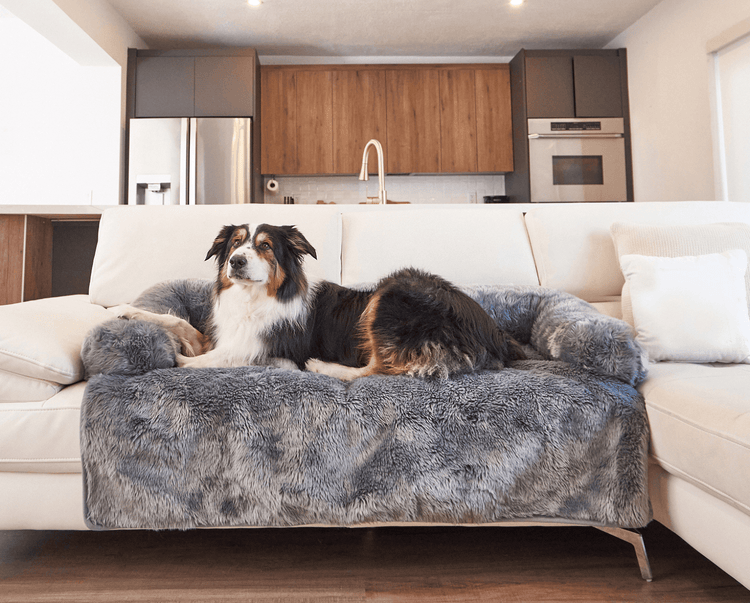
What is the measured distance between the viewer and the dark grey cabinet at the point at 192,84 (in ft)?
15.0

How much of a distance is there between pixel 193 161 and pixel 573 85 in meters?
3.65

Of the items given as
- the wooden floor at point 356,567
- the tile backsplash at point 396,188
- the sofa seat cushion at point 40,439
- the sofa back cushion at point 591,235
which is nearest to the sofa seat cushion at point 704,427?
the wooden floor at point 356,567

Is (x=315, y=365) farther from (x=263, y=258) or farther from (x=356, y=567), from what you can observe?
(x=356, y=567)

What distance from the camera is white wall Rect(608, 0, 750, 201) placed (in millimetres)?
3664

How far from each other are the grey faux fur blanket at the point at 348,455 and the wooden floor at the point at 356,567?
153mm

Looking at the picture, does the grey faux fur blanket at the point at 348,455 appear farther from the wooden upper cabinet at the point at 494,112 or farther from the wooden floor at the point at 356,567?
the wooden upper cabinet at the point at 494,112

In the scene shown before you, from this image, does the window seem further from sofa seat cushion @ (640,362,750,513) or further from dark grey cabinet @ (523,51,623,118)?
sofa seat cushion @ (640,362,750,513)

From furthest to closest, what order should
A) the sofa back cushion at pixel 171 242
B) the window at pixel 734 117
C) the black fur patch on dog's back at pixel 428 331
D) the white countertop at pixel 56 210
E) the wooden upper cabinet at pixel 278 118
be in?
the wooden upper cabinet at pixel 278 118 < the window at pixel 734 117 < the white countertop at pixel 56 210 < the sofa back cushion at pixel 171 242 < the black fur patch on dog's back at pixel 428 331

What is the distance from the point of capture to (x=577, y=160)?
474 centimetres

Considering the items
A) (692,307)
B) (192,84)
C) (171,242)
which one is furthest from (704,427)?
(192,84)

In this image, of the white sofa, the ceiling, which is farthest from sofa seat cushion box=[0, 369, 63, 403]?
the ceiling

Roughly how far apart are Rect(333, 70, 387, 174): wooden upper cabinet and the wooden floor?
162 inches

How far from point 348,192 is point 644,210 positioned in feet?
12.2

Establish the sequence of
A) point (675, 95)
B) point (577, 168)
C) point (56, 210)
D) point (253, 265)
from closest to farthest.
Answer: point (253, 265), point (56, 210), point (675, 95), point (577, 168)
